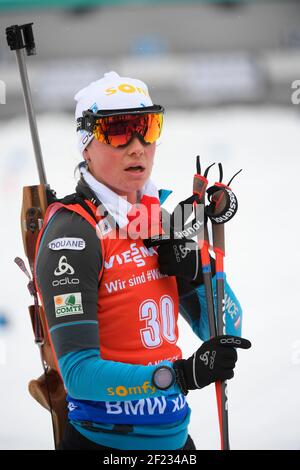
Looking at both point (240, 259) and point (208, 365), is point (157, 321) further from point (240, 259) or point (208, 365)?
point (240, 259)

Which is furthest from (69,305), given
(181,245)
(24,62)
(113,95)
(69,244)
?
(24,62)

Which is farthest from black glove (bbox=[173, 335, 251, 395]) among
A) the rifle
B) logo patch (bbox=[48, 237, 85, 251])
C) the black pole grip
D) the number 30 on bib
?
the black pole grip

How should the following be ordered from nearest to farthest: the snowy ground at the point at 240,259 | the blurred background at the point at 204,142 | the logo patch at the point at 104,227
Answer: the logo patch at the point at 104,227 < the snowy ground at the point at 240,259 < the blurred background at the point at 204,142

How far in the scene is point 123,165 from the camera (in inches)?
80.5

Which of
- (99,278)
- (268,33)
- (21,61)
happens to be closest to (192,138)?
(268,33)

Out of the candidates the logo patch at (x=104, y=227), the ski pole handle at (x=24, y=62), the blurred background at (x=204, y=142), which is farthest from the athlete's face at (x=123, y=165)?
the blurred background at (x=204, y=142)

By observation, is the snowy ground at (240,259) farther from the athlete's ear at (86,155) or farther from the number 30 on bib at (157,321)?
the number 30 on bib at (157,321)

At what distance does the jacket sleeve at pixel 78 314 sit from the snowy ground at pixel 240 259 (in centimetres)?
98

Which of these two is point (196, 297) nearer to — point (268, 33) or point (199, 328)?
point (199, 328)

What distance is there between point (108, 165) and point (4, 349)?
2124 millimetres

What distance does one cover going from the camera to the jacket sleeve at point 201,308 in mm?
2172

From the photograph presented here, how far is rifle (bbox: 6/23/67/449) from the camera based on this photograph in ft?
7.16

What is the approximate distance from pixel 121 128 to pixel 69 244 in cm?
38

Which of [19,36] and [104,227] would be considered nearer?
[104,227]
